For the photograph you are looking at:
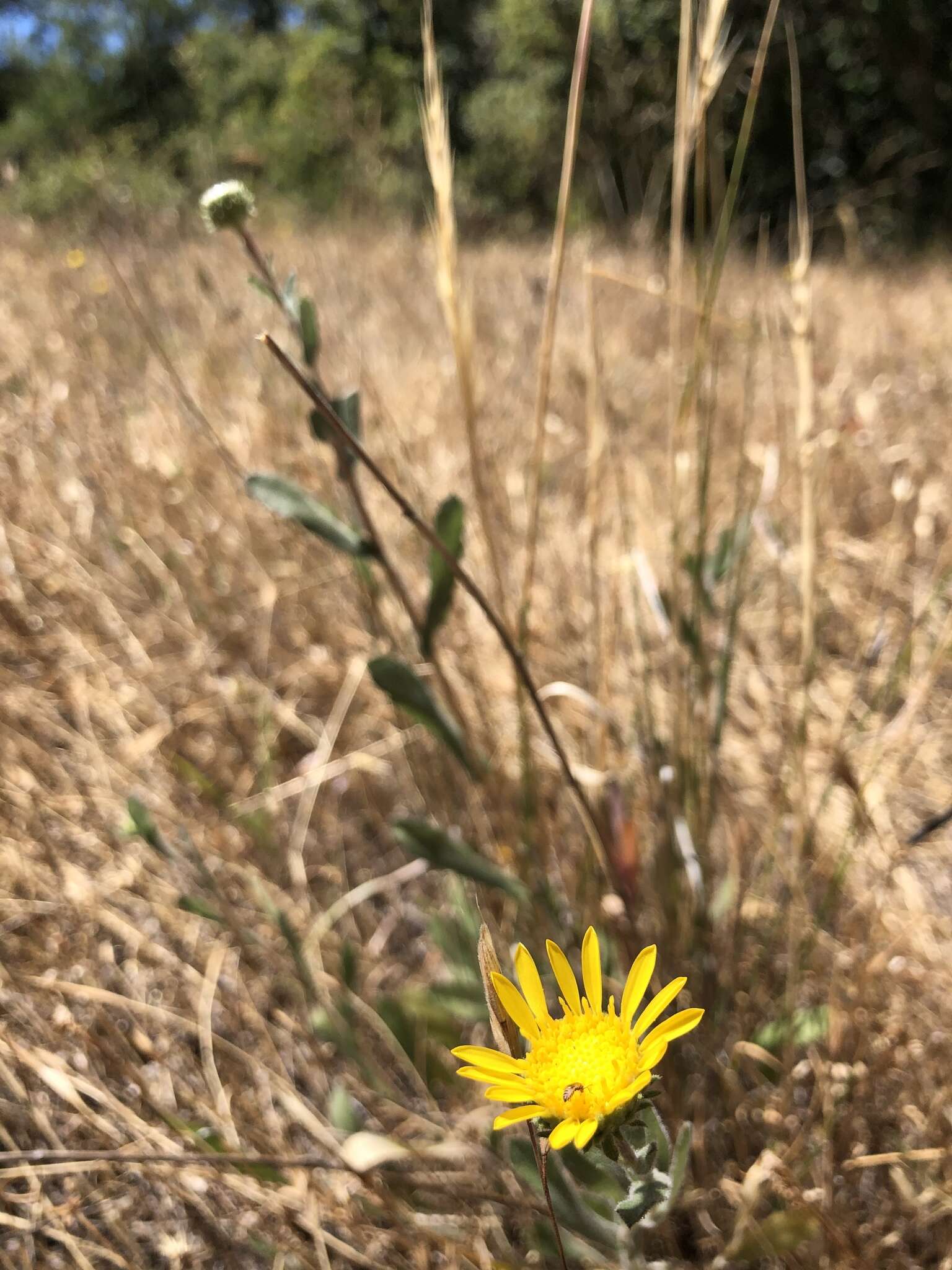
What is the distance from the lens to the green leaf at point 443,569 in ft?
2.01

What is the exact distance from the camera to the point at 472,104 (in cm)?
760

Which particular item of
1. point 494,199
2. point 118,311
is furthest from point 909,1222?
point 494,199

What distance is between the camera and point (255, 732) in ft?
3.61

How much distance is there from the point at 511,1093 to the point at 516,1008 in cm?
6

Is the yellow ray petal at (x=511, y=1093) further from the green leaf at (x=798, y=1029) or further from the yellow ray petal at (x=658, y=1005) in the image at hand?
the green leaf at (x=798, y=1029)

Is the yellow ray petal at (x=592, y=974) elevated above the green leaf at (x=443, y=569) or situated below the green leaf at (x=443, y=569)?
below

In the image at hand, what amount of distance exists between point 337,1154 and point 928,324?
2.61 meters

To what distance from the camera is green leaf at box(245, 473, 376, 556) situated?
565 mm

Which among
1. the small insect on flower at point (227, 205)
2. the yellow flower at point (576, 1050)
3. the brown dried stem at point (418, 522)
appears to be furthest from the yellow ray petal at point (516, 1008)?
the small insect on flower at point (227, 205)

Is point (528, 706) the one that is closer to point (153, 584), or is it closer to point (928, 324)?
point (153, 584)

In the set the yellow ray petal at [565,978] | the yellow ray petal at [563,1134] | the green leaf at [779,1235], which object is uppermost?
the yellow ray petal at [565,978]

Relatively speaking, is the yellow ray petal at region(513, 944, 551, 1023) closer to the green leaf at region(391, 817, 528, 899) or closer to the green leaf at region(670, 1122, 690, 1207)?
the green leaf at region(670, 1122, 690, 1207)

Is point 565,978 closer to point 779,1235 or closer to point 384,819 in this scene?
point 779,1235

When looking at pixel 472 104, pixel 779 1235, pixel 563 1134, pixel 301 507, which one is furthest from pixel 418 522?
pixel 472 104
